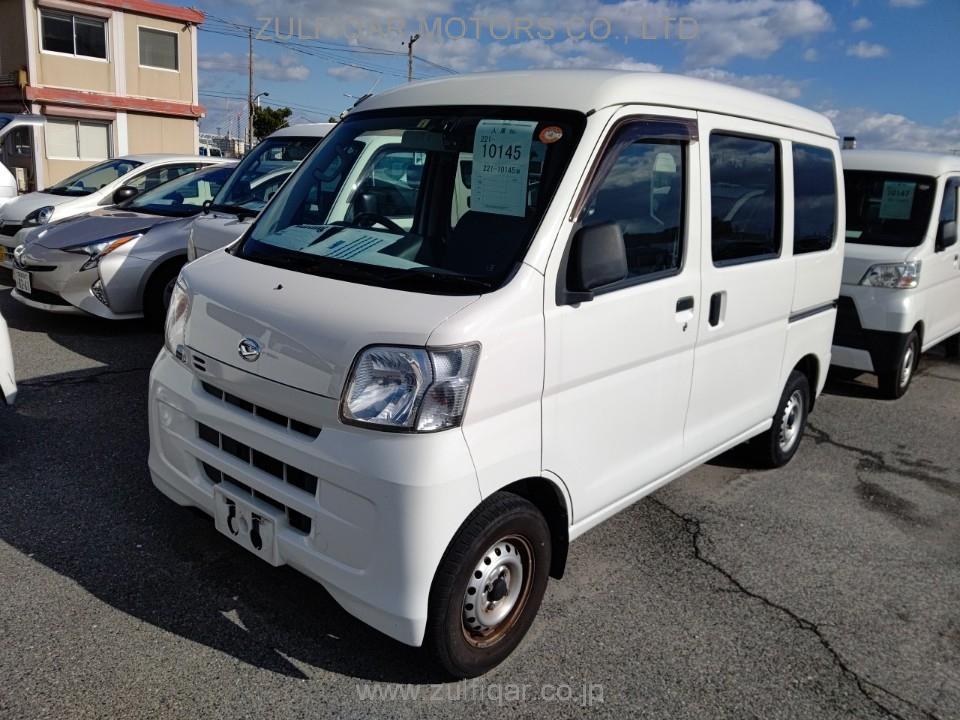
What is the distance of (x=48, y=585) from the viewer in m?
3.22

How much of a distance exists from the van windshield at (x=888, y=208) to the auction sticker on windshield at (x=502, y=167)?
499cm

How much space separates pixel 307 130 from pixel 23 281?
9.43 feet

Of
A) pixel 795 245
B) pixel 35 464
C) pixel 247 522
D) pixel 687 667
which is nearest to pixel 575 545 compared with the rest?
pixel 687 667


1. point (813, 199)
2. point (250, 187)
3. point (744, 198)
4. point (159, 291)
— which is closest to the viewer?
point (744, 198)

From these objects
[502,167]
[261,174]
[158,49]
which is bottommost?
[261,174]

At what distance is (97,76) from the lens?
91.8 feet

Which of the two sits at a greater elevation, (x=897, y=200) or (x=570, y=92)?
(x=570, y=92)

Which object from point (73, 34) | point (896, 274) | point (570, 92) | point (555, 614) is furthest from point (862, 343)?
point (73, 34)

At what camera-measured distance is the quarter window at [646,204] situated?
3.03 meters

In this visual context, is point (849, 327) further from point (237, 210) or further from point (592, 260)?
point (237, 210)

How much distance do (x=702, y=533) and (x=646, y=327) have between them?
148 centimetres

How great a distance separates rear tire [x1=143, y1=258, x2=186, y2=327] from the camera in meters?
7.13

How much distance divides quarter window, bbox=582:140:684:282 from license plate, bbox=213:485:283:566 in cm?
152

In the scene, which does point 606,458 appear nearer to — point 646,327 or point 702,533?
point 646,327
